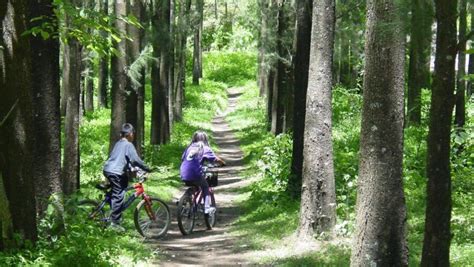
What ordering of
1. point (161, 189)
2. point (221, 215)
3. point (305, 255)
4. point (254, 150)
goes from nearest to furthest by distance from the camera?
point (305, 255) → point (221, 215) → point (161, 189) → point (254, 150)

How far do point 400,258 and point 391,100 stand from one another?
5.65 ft

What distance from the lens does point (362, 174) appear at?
6.24 metres

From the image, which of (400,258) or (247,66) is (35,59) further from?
(247,66)

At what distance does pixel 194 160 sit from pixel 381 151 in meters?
5.14

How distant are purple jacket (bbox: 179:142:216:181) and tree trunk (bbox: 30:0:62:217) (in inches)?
135

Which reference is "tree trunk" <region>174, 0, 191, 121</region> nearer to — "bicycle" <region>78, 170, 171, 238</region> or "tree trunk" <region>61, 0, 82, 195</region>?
"tree trunk" <region>61, 0, 82, 195</region>

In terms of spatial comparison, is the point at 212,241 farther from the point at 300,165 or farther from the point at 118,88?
the point at 118,88

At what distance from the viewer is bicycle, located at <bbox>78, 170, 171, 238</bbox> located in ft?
31.5

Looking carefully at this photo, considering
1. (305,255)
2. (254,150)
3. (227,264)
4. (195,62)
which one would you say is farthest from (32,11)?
(195,62)

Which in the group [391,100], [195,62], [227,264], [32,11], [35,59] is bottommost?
[227,264]

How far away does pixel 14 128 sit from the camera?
233 inches

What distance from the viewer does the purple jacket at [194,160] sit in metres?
10.6

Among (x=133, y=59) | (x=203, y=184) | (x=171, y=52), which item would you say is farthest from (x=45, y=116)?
(x=171, y=52)

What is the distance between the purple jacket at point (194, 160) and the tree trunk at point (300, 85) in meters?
2.13
